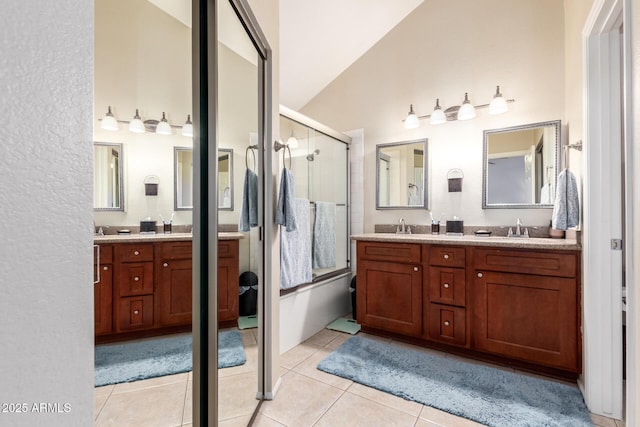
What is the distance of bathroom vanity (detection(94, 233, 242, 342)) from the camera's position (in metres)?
0.69

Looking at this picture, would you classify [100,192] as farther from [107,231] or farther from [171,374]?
[171,374]

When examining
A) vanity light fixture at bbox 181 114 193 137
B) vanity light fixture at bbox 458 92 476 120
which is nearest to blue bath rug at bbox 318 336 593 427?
vanity light fixture at bbox 181 114 193 137

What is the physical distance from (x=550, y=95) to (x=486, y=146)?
1.88ft

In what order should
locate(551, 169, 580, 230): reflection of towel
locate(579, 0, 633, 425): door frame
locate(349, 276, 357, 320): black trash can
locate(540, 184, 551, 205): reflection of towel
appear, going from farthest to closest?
locate(349, 276, 357, 320): black trash can < locate(540, 184, 551, 205): reflection of towel < locate(551, 169, 580, 230): reflection of towel < locate(579, 0, 633, 425): door frame

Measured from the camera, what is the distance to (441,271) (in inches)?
91.1

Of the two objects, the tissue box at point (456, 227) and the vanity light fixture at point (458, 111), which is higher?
the vanity light fixture at point (458, 111)

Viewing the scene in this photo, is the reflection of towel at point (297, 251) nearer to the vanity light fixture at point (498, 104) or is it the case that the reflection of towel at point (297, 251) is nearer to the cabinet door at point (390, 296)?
the cabinet door at point (390, 296)

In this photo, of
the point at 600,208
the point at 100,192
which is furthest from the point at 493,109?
the point at 100,192

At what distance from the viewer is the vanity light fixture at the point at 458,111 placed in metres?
2.50

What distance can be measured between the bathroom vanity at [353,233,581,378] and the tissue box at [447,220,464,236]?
1.40ft

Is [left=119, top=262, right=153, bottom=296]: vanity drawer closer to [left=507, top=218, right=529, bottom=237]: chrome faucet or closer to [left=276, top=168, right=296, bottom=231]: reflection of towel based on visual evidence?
[left=276, top=168, right=296, bottom=231]: reflection of towel

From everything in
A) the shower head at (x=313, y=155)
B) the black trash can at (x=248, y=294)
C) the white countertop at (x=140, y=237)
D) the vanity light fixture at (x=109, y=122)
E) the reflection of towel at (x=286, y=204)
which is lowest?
the black trash can at (x=248, y=294)

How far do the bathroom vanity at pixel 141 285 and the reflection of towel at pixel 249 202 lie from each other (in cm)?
31

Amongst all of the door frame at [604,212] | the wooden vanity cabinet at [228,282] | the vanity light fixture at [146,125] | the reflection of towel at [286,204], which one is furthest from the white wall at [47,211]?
Result: the door frame at [604,212]
